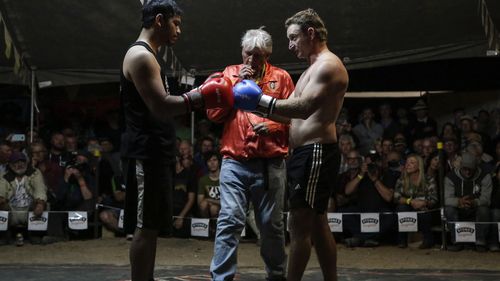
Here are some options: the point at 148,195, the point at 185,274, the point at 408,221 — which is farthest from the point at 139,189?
the point at 408,221

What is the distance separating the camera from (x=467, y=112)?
9008mm

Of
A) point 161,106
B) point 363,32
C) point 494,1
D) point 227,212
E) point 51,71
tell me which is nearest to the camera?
point 161,106

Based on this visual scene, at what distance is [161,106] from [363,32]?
4.50m

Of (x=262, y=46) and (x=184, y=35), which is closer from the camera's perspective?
(x=262, y=46)

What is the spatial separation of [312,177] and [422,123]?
5.12 meters

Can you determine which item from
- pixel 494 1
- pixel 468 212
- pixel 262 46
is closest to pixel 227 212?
pixel 262 46

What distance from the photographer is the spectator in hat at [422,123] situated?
27.4 feet

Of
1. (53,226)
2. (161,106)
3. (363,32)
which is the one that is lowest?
(53,226)

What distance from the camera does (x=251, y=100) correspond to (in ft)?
12.4

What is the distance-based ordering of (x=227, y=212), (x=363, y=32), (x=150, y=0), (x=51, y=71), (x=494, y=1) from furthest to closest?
(x=51, y=71)
(x=363, y=32)
(x=494, y=1)
(x=227, y=212)
(x=150, y=0)

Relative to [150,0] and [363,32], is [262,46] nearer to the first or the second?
[150,0]

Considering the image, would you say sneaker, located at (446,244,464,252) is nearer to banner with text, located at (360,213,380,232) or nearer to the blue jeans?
banner with text, located at (360,213,380,232)

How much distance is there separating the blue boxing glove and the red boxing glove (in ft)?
0.30

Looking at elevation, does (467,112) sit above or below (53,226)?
above
